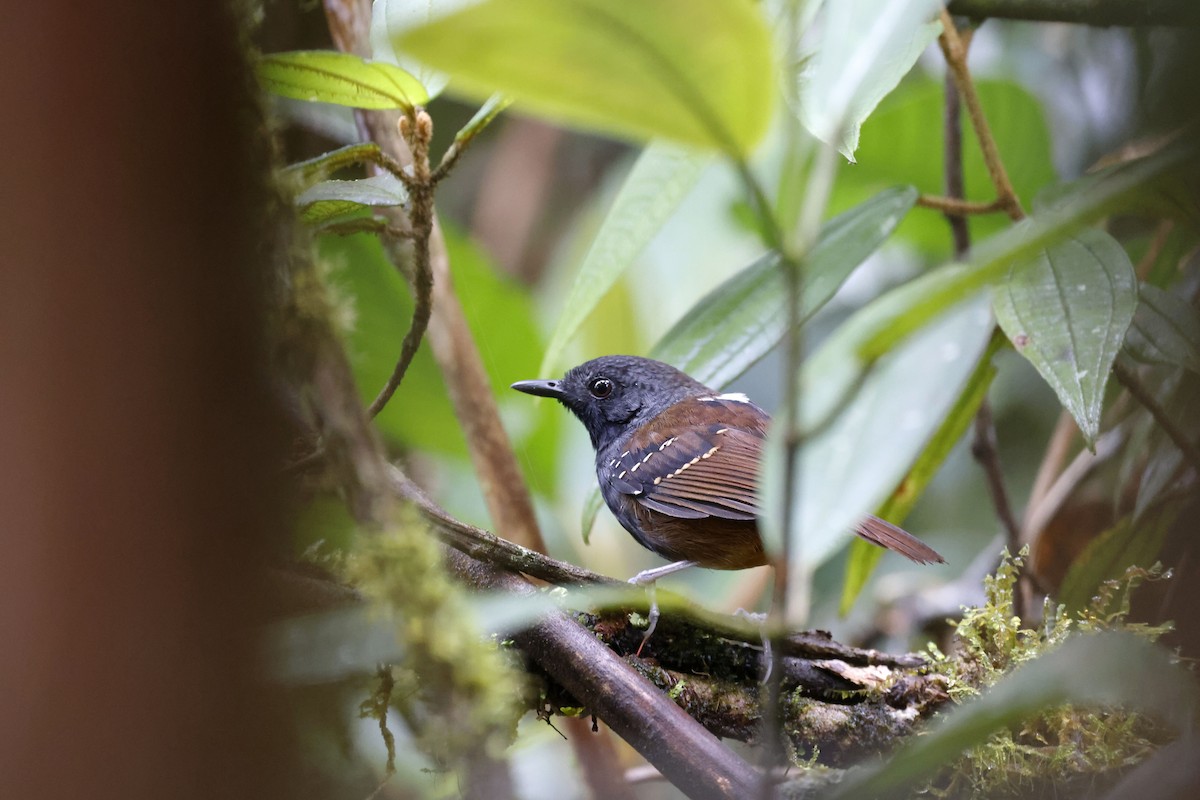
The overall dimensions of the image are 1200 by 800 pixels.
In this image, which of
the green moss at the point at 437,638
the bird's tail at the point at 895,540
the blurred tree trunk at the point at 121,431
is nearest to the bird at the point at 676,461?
the bird's tail at the point at 895,540

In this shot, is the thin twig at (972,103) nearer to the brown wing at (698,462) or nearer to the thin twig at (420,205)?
the brown wing at (698,462)

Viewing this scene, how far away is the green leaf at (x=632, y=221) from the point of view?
60.6 inches

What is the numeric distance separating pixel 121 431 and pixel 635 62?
51 cm

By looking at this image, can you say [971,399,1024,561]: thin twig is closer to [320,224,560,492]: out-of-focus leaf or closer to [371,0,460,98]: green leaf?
[320,224,560,492]: out-of-focus leaf

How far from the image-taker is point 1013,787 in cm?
131

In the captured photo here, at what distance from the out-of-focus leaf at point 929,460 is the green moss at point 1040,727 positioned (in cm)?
34

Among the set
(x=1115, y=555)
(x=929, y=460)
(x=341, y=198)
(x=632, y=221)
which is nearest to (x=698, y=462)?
(x=929, y=460)

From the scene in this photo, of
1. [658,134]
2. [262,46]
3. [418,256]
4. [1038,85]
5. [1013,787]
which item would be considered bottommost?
[1013,787]

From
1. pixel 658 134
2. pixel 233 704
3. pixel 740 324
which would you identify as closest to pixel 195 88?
pixel 658 134

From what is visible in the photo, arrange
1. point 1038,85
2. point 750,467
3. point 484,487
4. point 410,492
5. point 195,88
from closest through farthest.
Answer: point 195,88
point 410,492
point 750,467
point 484,487
point 1038,85

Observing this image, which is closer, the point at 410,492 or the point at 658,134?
the point at 658,134

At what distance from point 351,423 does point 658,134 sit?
405 mm

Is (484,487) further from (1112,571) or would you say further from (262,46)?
(1112,571)

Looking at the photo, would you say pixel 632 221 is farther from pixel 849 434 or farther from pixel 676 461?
pixel 849 434
